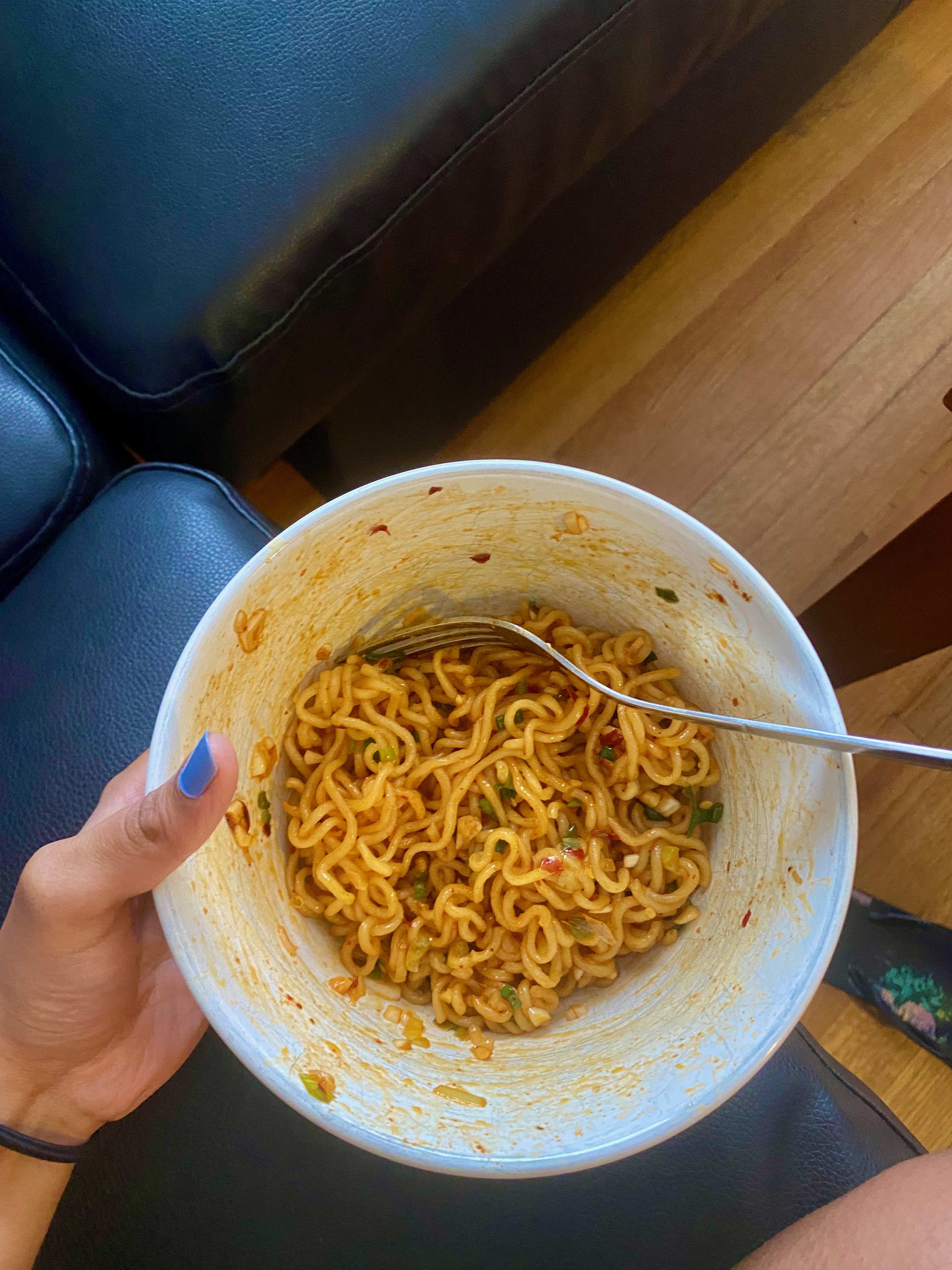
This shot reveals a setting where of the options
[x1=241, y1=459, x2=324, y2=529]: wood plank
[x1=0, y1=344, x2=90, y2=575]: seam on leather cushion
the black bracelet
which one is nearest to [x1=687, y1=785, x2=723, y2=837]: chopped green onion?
the black bracelet

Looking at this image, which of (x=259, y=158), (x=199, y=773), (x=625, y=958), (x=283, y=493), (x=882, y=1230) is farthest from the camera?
(x=283, y=493)

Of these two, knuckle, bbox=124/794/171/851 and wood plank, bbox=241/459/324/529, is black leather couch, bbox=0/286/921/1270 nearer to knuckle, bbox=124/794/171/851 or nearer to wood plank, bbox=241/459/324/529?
knuckle, bbox=124/794/171/851

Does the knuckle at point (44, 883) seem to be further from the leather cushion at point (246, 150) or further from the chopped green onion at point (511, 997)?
the leather cushion at point (246, 150)

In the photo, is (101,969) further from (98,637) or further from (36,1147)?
(98,637)

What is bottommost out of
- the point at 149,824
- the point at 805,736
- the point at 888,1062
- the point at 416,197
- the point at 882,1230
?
the point at 888,1062

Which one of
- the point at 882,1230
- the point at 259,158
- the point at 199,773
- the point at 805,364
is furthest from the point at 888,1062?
the point at 259,158

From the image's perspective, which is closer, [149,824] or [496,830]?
[149,824]

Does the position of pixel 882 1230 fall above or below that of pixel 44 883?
below

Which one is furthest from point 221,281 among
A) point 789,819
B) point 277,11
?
point 789,819
